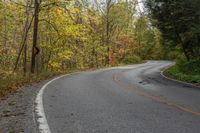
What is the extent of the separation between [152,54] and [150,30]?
6494 millimetres

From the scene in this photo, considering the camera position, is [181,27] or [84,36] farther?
[84,36]

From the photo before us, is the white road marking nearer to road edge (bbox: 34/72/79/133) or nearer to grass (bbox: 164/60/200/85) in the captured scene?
road edge (bbox: 34/72/79/133)

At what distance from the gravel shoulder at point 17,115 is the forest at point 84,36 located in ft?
13.5

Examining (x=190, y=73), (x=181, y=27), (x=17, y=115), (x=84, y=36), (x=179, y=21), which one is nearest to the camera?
(x=17, y=115)

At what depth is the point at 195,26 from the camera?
22.0 m

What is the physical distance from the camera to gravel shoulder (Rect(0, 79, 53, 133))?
6.45 metres

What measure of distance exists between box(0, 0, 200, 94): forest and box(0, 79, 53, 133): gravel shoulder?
13.5 feet

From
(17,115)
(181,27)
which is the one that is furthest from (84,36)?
(17,115)

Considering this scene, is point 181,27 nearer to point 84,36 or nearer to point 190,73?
point 190,73

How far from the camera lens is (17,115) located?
7918mm

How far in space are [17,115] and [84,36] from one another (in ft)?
118

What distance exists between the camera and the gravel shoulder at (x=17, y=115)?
645 cm

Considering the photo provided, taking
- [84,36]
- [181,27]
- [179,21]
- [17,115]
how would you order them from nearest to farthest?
[17,115] < [179,21] < [181,27] < [84,36]

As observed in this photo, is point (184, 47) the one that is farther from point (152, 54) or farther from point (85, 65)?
point (152, 54)
